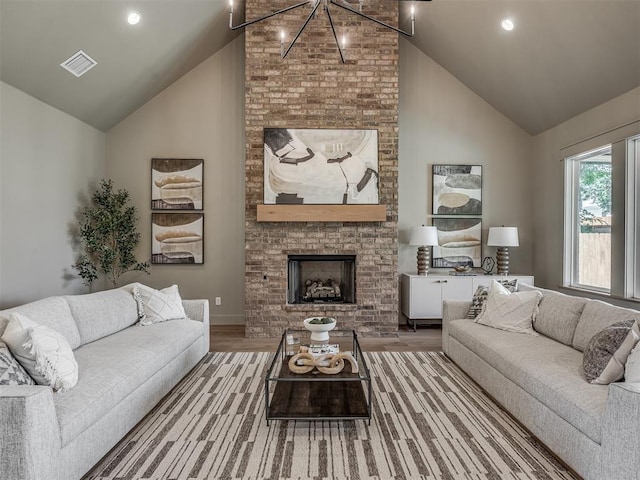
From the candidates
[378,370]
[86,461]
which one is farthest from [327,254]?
[86,461]

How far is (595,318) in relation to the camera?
2.56 metres

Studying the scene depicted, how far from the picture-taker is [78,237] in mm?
4609

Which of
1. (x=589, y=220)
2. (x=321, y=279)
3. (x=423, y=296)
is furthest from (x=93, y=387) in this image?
(x=589, y=220)

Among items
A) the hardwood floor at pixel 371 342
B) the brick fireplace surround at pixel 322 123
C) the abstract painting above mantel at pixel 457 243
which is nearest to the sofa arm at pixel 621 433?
the hardwood floor at pixel 371 342

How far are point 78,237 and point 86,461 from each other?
3454 mm

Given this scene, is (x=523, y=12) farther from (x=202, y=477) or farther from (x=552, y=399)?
(x=202, y=477)

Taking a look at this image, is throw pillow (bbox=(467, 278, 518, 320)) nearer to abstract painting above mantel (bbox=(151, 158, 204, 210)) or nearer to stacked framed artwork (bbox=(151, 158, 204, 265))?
stacked framed artwork (bbox=(151, 158, 204, 265))

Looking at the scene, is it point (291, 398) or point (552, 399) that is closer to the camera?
point (552, 399)

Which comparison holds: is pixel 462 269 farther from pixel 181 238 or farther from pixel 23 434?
pixel 23 434

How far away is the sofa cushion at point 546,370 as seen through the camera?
186cm

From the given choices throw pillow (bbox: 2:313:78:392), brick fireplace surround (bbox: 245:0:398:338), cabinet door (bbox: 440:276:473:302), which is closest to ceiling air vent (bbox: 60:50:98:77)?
brick fireplace surround (bbox: 245:0:398:338)

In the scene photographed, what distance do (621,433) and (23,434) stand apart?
251 centimetres

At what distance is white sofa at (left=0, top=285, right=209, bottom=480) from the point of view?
1.54m

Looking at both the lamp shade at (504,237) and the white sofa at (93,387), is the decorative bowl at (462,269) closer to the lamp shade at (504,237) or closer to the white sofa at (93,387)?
the lamp shade at (504,237)
